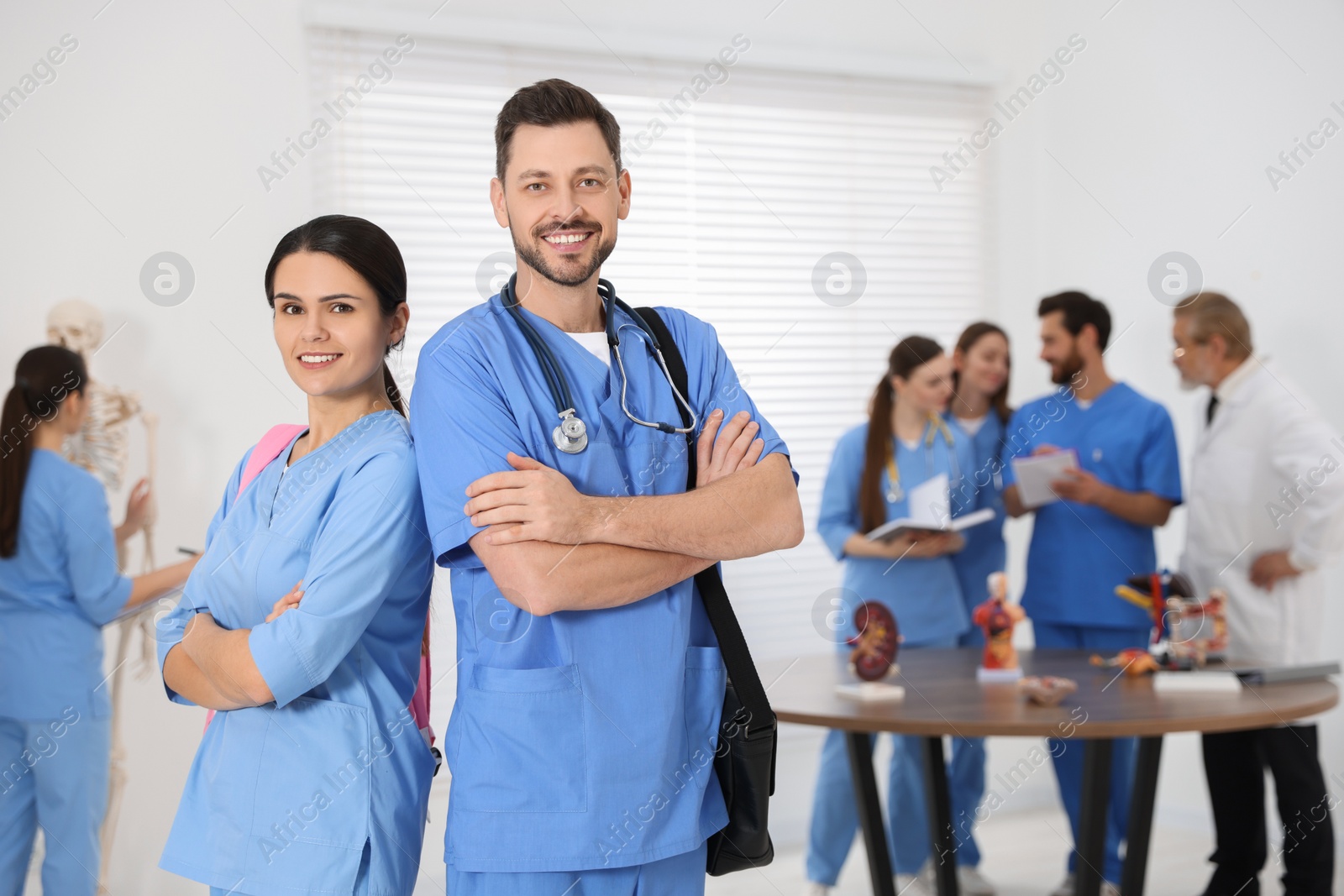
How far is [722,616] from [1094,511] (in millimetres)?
2100

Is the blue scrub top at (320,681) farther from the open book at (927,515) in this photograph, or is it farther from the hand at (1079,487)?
the hand at (1079,487)

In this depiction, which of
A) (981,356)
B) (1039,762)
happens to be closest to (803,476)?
(981,356)

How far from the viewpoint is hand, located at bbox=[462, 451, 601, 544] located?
132cm

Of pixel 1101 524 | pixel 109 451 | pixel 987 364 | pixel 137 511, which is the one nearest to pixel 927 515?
pixel 1101 524

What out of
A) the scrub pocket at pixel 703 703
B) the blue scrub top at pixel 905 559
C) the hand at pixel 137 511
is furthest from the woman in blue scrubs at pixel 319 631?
the blue scrub top at pixel 905 559

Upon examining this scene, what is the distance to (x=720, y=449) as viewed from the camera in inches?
60.1

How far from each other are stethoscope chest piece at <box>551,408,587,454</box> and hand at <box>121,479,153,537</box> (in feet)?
6.69

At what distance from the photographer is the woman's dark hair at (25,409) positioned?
2.59 metres

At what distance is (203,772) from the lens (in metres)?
1.36

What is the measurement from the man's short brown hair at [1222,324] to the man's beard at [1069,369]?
0.33 m

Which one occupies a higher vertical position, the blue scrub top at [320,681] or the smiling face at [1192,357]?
the smiling face at [1192,357]

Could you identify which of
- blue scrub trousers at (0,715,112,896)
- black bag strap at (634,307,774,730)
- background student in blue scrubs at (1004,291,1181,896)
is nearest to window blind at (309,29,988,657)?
background student in blue scrubs at (1004,291,1181,896)

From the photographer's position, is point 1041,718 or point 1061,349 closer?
point 1041,718

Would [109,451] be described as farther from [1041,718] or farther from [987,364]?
[987,364]
